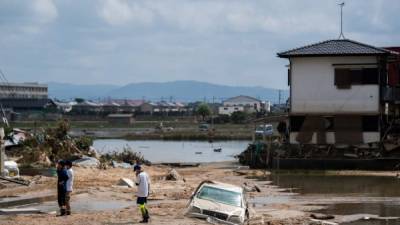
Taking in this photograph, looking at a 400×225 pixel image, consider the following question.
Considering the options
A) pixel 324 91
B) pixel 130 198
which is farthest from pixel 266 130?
pixel 130 198

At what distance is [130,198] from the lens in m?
28.5

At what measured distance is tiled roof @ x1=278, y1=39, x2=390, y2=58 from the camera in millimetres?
46906

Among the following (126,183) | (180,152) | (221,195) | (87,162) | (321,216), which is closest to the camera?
(221,195)

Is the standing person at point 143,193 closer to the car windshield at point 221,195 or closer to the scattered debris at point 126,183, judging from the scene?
the car windshield at point 221,195

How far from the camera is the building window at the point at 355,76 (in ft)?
156

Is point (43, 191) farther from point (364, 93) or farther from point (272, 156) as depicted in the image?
point (364, 93)

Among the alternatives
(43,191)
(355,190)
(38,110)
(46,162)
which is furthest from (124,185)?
(38,110)

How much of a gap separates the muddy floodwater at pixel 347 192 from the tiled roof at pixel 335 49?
27.4 ft

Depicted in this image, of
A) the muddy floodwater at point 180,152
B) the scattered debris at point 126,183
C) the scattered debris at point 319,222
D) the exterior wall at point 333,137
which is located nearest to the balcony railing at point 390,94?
the exterior wall at point 333,137

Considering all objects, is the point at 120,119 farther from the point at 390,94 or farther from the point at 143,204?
the point at 143,204

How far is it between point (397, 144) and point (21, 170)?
22.4 meters

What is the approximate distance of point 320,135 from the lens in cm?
4766

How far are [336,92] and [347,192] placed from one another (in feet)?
51.8

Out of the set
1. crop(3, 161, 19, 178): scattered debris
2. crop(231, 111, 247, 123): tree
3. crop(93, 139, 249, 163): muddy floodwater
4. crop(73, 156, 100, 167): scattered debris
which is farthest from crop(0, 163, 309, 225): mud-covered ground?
crop(231, 111, 247, 123): tree
